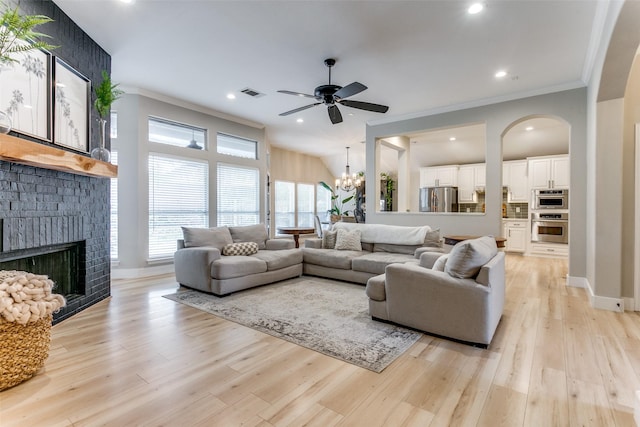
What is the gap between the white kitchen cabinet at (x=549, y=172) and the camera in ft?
22.6

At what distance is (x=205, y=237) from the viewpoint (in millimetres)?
4492

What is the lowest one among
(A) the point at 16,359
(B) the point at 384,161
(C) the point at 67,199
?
(A) the point at 16,359

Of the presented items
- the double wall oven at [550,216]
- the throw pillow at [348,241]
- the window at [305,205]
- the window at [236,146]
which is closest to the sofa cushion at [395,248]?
the throw pillow at [348,241]

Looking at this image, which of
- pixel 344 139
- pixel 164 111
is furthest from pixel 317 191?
pixel 164 111

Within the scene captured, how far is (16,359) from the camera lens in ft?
6.38

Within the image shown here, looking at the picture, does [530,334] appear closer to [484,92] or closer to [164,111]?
[484,92]

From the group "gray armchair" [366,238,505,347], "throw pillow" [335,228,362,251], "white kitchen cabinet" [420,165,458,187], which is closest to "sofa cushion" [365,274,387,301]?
"gray armchair" [366,238,505,347]

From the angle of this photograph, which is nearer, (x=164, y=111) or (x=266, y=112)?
(x=164, y=111)

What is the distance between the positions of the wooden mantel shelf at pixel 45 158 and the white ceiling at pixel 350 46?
58.2 inches

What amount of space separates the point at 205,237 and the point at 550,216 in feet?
24.2

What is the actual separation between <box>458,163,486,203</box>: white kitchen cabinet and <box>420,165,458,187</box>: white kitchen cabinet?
0.51ft

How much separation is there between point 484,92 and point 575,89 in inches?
46.6

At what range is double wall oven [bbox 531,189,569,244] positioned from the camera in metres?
6.88

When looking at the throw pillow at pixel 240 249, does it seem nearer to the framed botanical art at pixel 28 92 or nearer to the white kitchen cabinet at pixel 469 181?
the framed botanical art at pixel 28 92
